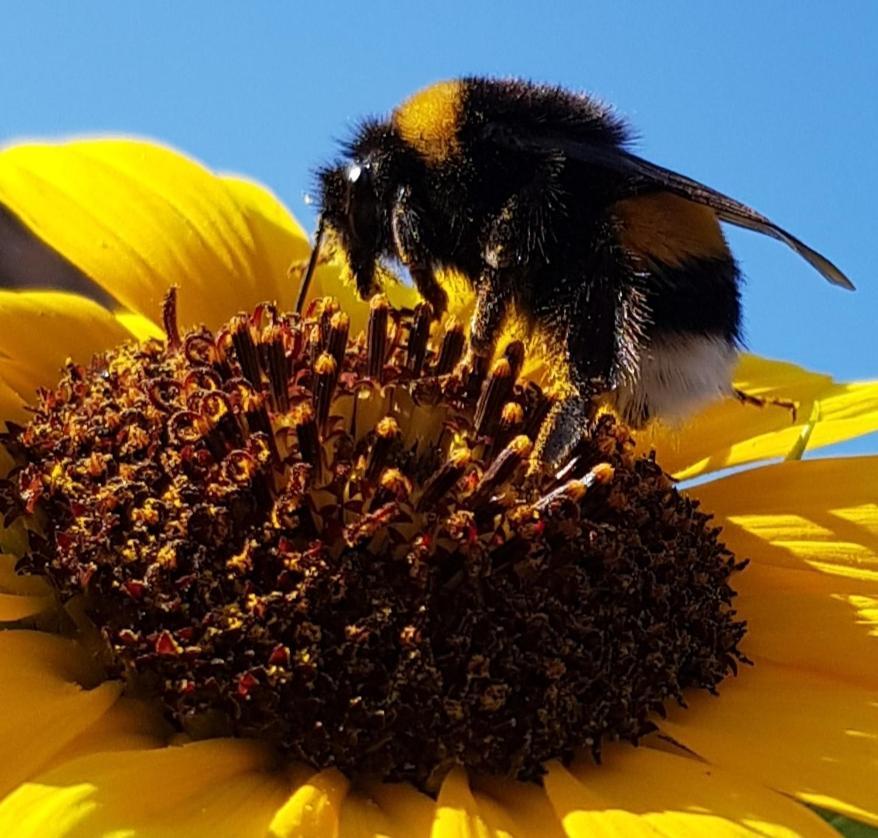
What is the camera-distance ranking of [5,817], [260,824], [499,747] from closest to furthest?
[5,817] < [260,824] < [499,747]

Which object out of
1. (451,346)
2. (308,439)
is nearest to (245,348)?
(308,439)

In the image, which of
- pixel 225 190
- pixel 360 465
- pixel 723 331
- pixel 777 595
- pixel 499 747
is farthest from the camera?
pixel 225 190

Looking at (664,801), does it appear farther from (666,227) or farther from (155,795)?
(666,227)

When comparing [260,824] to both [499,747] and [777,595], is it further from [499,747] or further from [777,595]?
[777,595]

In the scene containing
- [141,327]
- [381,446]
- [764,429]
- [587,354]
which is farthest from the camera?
[764,429]

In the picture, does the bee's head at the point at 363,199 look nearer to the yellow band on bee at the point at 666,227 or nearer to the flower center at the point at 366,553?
the flower center at the point at 366,553

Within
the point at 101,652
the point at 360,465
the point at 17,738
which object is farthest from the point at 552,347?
the point at 17,738

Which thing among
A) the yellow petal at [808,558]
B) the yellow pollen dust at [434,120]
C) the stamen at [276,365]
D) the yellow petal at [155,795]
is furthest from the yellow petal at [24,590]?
the yellow petal at [808,558]
